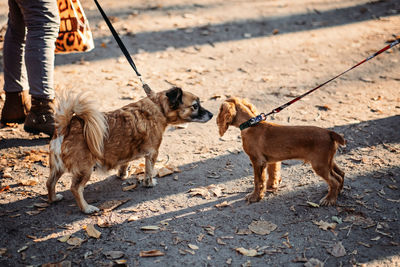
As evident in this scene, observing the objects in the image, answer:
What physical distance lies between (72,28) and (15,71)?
1212mm

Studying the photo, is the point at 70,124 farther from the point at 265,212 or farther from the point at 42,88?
the point at 265,212

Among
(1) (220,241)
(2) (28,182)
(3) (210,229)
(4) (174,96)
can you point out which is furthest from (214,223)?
(2) (28,182)

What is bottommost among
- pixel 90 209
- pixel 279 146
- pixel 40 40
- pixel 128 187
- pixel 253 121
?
pixel 128 187

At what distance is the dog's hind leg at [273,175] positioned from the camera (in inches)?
187

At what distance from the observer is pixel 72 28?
552 cm

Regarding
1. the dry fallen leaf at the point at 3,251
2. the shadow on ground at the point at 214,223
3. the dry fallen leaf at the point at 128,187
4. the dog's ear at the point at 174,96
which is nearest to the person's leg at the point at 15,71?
the shadow on ground at the point at 214,223

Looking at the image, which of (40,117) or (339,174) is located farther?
(40,117)

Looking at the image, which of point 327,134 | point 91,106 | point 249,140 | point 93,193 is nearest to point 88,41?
point 91,106

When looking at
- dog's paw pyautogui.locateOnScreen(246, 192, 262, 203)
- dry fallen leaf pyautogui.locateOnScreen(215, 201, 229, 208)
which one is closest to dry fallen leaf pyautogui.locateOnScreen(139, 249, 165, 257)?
dry fallen leaf pyautogui.locateOnScreen(215, 201, 229, 208)

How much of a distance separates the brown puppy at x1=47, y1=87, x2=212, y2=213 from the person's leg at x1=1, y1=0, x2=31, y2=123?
2.25m

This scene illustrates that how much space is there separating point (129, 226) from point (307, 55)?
6.58 meters

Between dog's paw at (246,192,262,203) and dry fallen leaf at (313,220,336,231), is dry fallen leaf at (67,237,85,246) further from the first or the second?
dry fallen leaf at (313,220,336,231)

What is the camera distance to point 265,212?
4.39 m

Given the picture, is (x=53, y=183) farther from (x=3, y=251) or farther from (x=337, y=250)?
(x=337, y=250)
